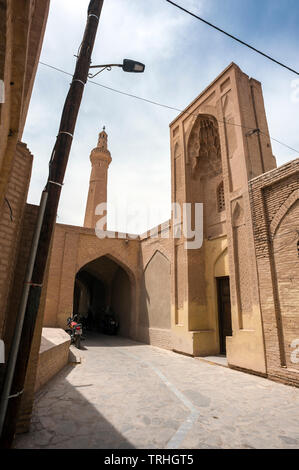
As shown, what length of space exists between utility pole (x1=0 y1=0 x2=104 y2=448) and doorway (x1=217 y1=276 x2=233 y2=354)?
7304 millimetres

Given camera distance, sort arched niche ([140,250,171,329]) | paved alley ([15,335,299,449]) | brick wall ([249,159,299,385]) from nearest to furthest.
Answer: paved alley ([15,335,299,449]) < brick wall ([249,159,299,385]) < arched niche ([140,250,171,329])

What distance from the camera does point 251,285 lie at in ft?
22.8

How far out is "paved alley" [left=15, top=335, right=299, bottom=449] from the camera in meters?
3.01

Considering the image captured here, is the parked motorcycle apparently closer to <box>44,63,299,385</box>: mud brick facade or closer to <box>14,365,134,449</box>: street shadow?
<box>44,63,299,385</box>: mud brick facade

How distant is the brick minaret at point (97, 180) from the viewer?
2273cm

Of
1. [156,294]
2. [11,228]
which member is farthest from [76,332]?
[11,228]

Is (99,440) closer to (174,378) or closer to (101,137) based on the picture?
(174,378)

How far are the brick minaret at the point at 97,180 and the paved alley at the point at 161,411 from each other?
1720 cm

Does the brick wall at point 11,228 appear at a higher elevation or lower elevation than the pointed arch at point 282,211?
lower

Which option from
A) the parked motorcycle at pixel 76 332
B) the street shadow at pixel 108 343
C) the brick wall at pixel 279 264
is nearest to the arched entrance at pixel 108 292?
the street shadow at pixel 108 343

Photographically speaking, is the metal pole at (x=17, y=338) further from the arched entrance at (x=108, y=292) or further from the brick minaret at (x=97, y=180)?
the brick minaret at (x=97, y=180)

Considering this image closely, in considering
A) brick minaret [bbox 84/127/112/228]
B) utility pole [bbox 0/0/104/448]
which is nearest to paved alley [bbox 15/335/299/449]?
utility pole [bbox 0/0/104/448]

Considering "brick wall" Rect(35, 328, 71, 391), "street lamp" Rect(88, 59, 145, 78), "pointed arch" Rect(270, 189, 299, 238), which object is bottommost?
"brick wall" Rect(35, 328, 71, 391)

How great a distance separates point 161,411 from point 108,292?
1393 cm
